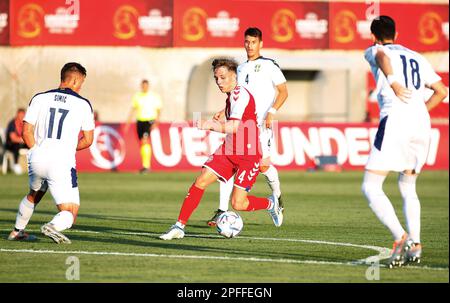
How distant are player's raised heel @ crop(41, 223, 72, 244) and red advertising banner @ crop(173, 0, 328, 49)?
21.8 meters

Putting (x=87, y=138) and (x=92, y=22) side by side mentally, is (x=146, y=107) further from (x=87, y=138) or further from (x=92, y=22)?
(x=87, y=138)

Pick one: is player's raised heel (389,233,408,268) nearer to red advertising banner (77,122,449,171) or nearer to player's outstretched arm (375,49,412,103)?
player's outstretched arm (375,49,412,103)

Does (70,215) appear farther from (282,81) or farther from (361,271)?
(282,81)

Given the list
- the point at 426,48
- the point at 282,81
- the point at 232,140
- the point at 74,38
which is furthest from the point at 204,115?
the point at 232,140

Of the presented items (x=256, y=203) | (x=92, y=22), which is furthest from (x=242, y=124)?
(x=92, y=22)

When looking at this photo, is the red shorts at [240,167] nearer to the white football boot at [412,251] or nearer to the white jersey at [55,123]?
the white jersey at [55,123]

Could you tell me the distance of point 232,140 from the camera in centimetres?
1187

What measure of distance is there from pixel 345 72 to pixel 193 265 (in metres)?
24.9

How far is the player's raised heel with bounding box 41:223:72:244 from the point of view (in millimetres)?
10840

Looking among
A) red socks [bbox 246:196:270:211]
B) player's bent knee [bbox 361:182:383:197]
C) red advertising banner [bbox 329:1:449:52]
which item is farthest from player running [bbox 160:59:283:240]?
red advertising banner [bbox 329:1:449:52]

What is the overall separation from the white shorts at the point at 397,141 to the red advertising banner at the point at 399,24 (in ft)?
79.3

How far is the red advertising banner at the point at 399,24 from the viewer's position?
3384cm

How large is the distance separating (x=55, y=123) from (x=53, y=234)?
116 cm

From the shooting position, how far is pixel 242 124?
452 inches
